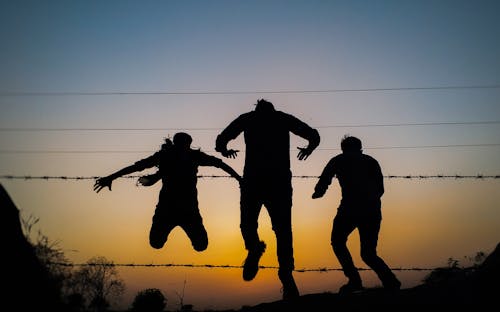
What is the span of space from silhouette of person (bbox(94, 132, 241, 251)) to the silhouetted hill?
1.83 meters

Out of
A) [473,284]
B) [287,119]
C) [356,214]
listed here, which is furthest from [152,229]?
[473,284]

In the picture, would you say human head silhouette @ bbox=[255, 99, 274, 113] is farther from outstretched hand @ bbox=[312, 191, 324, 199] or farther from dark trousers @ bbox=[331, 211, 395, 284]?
dark trousers @ bbox=[331, 211, 395, 284]

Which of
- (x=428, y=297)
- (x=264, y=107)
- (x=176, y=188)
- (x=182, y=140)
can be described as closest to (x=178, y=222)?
(x=176, y=188)

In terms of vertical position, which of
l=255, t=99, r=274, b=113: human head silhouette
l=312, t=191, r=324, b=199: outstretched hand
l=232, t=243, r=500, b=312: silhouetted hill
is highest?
l=255, t=99, r=274, b=113: human head silhouette

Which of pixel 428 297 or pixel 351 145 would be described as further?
pixel 351 145

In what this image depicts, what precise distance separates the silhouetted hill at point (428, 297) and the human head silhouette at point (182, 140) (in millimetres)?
2726

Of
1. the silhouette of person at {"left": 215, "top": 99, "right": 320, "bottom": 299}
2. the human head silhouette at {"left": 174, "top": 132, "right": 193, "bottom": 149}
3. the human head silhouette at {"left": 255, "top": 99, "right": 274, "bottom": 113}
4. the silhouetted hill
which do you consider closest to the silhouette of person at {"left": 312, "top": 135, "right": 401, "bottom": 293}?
the silhouetted hill

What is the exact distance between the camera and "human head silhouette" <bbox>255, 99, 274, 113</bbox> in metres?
6.04

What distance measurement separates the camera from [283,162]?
5824 mm

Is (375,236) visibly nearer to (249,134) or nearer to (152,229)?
(249,134)

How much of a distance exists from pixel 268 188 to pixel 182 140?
5.78 ft

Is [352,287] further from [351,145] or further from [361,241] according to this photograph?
[351,145]

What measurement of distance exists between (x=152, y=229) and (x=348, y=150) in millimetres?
3419

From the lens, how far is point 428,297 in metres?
4.54
